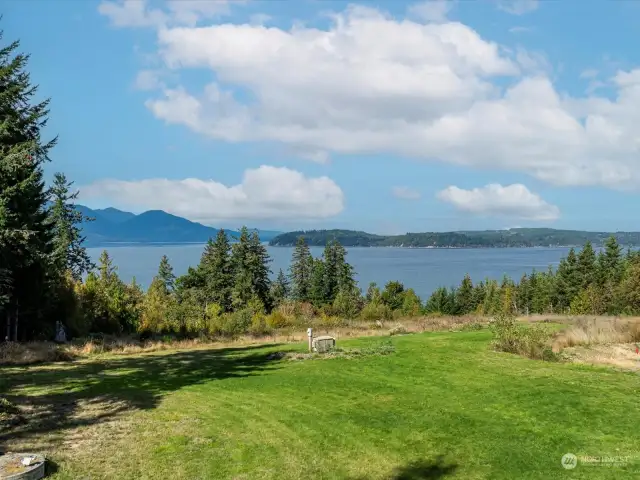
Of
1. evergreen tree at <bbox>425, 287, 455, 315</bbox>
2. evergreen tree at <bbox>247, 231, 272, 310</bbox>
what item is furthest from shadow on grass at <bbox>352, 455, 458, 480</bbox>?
evergreen tree at <bbox>425, 287, 455, 315</bbox>

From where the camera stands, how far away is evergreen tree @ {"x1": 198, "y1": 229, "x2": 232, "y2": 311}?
75.1 metres

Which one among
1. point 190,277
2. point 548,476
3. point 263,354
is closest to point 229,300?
point 190,277

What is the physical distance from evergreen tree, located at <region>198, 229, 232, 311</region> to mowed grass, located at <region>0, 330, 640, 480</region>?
59686mm

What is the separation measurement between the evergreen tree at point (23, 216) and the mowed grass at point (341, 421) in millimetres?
8858

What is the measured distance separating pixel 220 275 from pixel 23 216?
52.1 metres

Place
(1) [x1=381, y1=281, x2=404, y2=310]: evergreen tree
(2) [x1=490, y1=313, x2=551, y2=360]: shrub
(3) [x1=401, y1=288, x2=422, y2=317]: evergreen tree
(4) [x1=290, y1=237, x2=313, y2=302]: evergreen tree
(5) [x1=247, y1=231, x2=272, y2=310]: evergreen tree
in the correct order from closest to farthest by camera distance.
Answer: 1. (2) [x1=490, y1=313, x2=551, y2=360]: shrub
2. (5) [x1=247, y1=231, x2=272, y2=310]: evergreen tree
3. (4) [x1=290, y1=237, x2=313, y2=302]: evergreen tree
4. (3) [x1=401, y1=288, x2=422, y2=317]: evergreen tree
5. (1) [x1=381, y1=281, x2=404, y2=310]: evergreen tree

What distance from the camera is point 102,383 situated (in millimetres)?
14266

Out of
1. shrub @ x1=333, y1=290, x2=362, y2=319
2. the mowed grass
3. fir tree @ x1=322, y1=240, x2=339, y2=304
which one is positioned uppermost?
the mowed grass

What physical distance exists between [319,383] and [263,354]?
669 centimetres

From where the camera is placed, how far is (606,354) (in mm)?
15664

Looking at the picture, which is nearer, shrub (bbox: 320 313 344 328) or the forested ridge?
the forested ridge

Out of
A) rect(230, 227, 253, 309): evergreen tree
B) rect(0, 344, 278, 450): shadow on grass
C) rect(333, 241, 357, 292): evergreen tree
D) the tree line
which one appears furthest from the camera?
rect(333, 241, 357, 292): evergreen tree

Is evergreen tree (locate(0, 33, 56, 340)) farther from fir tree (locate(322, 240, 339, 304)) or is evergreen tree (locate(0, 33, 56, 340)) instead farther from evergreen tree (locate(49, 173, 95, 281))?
fir tree (locate(322, 240, 339, 304))

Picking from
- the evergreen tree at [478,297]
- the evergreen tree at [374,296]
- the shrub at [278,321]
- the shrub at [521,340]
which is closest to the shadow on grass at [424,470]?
the shrub at [521,340]
